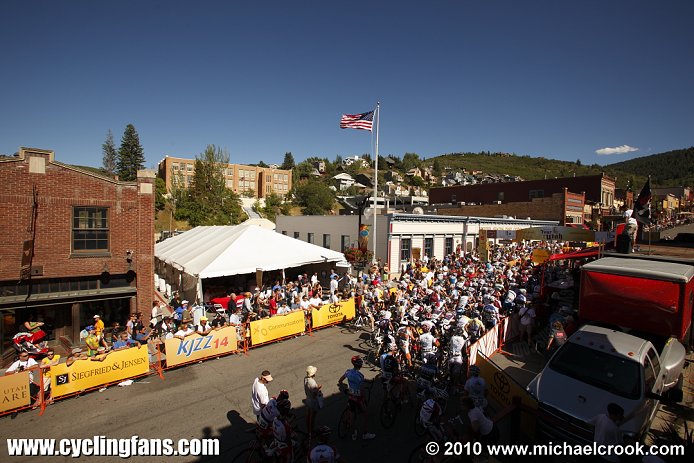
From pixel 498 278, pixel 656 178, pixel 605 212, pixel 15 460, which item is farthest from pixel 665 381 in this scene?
pixel 656 178

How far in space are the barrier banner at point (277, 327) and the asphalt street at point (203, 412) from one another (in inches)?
55.6

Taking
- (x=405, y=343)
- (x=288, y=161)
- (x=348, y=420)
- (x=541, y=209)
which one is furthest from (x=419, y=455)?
(x=288, y=161)

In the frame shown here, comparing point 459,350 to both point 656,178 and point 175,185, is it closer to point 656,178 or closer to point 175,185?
point 175,185

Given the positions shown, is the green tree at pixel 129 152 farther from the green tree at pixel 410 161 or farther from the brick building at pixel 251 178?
the green tree at pixel 410 161

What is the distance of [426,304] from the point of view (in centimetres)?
1508

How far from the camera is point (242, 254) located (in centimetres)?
1780

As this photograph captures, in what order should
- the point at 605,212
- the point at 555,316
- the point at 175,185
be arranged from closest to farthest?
the point at 555,316
the point at 605,212
the point at 175,185

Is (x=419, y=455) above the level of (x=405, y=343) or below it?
below

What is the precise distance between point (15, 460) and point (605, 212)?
6764 cm

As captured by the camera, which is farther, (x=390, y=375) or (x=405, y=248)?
(x=405, y=248)

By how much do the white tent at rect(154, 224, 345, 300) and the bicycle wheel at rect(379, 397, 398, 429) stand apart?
1059 centimetres

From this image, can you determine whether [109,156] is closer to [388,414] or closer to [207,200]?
[207,200]

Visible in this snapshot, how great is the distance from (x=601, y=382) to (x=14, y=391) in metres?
13.3

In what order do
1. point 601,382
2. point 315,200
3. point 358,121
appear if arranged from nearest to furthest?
point 601,382 < point 358,121 < point 315,200
